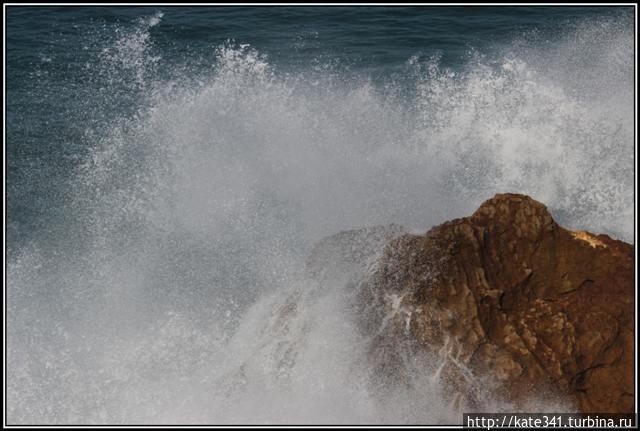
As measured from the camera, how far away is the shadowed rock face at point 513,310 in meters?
9.50

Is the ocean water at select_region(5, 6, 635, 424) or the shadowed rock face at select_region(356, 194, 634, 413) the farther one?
the ocean water at select_region(5, 6, 635, 424)

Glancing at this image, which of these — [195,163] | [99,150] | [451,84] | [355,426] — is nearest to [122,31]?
[99,150]

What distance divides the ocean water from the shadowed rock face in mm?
622

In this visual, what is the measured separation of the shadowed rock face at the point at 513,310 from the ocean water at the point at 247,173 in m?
0.62

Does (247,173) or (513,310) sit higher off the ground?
(247,173)

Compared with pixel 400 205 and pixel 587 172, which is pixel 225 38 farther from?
pixel 587 172

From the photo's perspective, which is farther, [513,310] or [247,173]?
[247,173]

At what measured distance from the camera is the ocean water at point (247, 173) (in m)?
12.3

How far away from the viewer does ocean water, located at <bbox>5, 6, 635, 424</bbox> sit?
484 inches

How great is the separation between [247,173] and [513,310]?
1107cm

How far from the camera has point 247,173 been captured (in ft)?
62.0

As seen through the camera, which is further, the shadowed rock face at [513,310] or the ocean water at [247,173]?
the ocean water at [247,173]

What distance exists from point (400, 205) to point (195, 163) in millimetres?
7188

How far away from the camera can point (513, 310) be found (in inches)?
402
